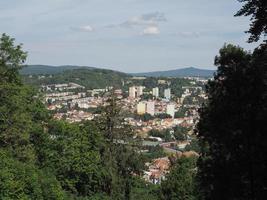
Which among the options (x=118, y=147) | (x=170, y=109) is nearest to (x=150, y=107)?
(x=170, y=109)

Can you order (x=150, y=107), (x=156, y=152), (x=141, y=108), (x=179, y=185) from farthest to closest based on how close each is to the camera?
(x=150, y=107) < (x=141, y=108) < (x=156, y=152) < (x=179, y=185)

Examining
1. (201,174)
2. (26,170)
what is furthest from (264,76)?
(26,170)

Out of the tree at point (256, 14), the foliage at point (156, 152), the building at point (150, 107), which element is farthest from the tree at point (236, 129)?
the building at point (150, 107)

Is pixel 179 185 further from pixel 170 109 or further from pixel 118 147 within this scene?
Answer: pixel 170 109

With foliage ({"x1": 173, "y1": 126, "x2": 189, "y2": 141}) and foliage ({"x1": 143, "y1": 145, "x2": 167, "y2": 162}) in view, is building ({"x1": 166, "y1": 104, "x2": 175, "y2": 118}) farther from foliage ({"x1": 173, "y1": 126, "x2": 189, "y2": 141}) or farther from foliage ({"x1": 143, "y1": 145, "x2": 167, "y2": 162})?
foliage ({"x1": 143, "y1": 145, "x2": 167, "y2": 162})

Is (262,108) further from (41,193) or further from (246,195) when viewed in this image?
(41,193)

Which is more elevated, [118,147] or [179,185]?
[118,147]

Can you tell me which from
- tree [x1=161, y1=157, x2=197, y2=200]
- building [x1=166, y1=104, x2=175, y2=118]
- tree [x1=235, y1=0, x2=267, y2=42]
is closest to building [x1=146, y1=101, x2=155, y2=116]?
building [x1=166, y1=104, x2=175, y2=118]
